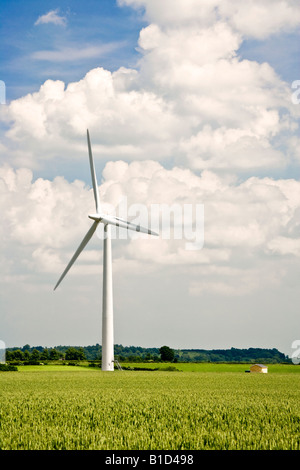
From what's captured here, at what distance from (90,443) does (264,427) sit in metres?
7.46

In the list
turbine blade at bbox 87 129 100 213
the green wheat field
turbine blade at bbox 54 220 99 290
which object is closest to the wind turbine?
turbine blade at bbox 87 129 100 213

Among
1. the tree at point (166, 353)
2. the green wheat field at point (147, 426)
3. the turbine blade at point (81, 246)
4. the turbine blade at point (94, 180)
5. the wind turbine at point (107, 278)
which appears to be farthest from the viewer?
the tree at point (166, 353)

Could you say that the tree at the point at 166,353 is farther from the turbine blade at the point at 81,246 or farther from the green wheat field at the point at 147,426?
the green wheat field at the point at 147,426

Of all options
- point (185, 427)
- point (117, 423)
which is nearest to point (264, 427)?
point (185, 427)

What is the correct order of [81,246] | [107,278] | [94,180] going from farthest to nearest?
[107,278], [94,180], [81,246]

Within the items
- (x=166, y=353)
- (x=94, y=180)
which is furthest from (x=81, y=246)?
(x=166, y=353)

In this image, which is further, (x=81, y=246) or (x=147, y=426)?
(x=81, y=246)

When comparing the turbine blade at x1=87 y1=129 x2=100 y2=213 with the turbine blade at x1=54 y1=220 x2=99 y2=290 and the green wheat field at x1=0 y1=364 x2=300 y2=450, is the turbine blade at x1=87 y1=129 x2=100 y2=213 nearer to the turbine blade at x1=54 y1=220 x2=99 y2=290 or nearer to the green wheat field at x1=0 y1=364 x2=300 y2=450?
the turbine blade at x1=54 y1=220 x2=99 y2=290

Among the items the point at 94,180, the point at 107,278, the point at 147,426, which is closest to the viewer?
the point at 147,426

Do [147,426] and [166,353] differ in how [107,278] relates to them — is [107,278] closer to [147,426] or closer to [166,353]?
[147,426]

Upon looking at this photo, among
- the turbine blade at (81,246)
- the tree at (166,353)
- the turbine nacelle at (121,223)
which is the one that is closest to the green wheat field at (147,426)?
Result: the turbine blade at (81,246)

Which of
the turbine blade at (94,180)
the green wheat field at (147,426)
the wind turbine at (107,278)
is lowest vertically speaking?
the green wheat field at (147,426)
